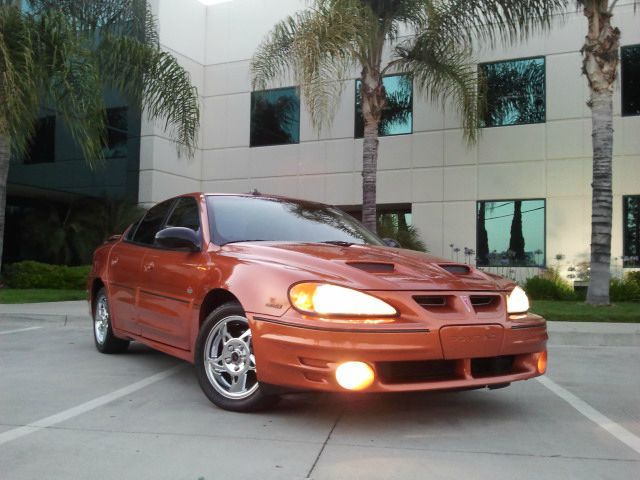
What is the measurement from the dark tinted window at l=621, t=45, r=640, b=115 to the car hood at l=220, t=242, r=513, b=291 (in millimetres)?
12572

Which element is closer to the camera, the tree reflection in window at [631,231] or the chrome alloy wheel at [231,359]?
the chrome alloy wheel at [231,359]

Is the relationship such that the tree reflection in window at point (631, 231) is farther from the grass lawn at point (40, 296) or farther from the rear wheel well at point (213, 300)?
the rear wheel well at point (213, 300)

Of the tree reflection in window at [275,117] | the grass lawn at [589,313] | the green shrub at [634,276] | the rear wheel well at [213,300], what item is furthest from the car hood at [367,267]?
the tree reflection in window at [275,117]

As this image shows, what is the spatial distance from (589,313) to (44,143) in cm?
1441

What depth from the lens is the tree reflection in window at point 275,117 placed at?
1803 cm

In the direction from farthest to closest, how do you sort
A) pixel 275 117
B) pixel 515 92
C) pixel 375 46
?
1. pixel 275 117
2. pixel 515 92
3. pixel 375 46

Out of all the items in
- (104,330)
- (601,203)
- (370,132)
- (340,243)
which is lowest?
(104,330)

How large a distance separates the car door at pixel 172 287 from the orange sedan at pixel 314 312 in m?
0.01

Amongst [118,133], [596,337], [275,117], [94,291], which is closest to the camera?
[94,291]

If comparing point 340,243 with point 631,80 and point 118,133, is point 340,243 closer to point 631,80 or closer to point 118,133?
point 631,80

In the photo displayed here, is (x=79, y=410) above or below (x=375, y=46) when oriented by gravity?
below

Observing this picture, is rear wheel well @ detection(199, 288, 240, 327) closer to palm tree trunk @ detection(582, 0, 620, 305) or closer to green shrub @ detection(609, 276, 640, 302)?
palm tree trunk @ detection(582, 0, 620, 305)

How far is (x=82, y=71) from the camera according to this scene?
11.1 meters

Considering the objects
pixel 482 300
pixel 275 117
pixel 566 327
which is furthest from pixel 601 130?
pixel 275 117
